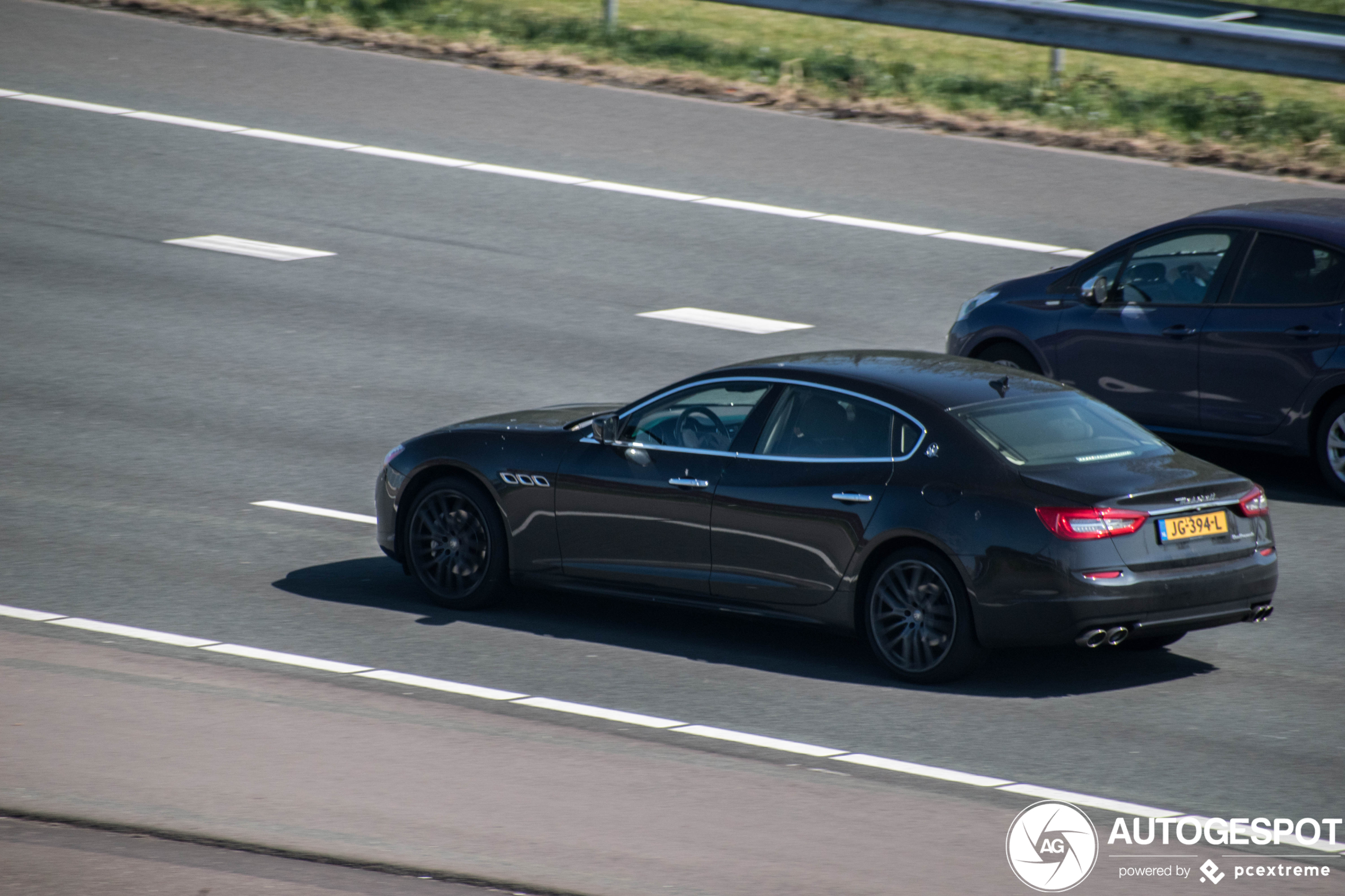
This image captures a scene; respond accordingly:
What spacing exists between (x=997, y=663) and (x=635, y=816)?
2879 mm

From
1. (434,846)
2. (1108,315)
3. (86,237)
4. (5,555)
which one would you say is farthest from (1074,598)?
(86,237)

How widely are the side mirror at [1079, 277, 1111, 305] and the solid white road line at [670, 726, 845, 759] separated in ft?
18.4

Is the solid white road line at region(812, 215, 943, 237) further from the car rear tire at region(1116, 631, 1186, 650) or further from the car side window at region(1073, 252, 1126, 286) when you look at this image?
the car rear tire at region(1116, 631, 1186, 650)

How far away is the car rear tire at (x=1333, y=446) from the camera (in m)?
12.4

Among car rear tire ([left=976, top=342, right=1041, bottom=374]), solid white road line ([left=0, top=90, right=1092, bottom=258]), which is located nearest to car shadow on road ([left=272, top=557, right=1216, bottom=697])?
car rear tire ([left=976, top=342, right=1041, bottom=374])

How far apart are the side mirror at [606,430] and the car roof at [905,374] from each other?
495mm

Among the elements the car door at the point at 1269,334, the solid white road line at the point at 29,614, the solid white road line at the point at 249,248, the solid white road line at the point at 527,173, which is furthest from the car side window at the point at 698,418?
the solid white road line at the point at 527,173

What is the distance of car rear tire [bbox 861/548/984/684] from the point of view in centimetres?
930

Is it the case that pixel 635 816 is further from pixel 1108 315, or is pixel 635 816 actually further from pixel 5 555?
pixel 1108 315

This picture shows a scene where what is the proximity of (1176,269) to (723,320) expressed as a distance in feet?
13.0

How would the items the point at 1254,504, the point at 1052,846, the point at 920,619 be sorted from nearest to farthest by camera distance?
the point at 1052,846
the point at 920,619
the point at 1254,504

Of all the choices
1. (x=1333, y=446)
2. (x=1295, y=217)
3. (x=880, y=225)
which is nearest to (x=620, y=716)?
(x=1333, y=446)

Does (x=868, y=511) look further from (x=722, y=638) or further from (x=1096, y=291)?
(x=1096, y=291)
